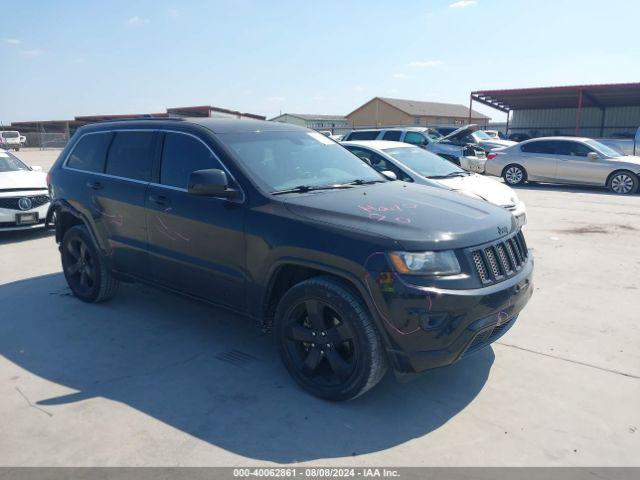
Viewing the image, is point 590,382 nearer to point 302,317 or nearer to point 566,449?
point 566,449

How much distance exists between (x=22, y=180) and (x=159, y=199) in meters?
5.66

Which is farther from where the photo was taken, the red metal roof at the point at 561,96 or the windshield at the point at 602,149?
the red metal roof at the point at 561,96

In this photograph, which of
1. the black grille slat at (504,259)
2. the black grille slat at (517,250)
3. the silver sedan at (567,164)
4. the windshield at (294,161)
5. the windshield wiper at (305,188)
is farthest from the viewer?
the silver sedan at (567,164)

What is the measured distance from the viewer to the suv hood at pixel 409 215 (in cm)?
329

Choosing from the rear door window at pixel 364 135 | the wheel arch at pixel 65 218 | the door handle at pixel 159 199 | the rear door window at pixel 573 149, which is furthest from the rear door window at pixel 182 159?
the rear door window at pixel 573 149

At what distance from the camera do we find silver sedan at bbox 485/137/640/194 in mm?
A: 13984

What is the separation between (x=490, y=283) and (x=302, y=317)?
4.16 ft

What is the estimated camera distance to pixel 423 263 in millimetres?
3189

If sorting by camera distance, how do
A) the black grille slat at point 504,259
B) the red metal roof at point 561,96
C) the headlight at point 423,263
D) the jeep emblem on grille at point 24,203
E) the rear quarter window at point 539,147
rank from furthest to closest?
the red metal roof at point 561,96 < the rear quarter window at point 539,147 < the jeep emblem on grille at point 24,203 < the black grille slat at point 504,259 < the headlight at point 423,263

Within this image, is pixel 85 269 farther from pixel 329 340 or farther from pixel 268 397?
pixel 329 340

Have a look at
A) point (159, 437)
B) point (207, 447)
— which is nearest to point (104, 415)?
point (159, 437)

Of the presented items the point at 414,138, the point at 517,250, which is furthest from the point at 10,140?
the point at 517,250

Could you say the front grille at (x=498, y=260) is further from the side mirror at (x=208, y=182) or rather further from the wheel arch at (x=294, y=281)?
the side mirror at (x=208, y=182)

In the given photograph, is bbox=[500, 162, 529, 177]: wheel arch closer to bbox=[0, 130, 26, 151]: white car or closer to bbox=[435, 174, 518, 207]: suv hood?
bbox=[435, 174, 518, 207]: suv hood
